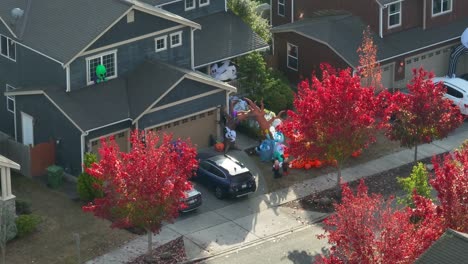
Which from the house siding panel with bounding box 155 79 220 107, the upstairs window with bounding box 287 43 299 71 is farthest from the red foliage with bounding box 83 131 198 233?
the upstairs window with bounding box 287 43 299 71

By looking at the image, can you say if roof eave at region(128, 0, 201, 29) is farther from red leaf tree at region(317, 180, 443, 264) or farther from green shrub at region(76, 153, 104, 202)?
red leaf tree at region(317, 180, 443, 264)

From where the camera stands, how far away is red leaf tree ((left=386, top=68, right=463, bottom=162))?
53.2 m

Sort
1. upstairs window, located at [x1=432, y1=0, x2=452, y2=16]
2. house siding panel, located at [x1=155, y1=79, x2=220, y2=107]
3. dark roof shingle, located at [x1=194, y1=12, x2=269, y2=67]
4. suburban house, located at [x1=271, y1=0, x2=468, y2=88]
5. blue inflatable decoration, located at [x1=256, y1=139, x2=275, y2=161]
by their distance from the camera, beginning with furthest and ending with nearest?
upstairs window, located at [x1=432, y1=0, x2=452, y2=16], suburban house, located at [x1=271, y1=0, x2=468, y2=88], dark roof shingle, located at [x1=194, y1=12, x2=269, y2=67], blue inflatable decoration, located at [x1=256, y1=139, x2=275, y2=161], house siding panel, located at [x1=155, y1=79, x2=220, y2=107]

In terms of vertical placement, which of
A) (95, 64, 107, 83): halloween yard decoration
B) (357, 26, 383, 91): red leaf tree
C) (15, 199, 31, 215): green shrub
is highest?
(95, 64, 107, 83): halloween yard decoration

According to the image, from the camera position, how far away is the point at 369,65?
193 ft

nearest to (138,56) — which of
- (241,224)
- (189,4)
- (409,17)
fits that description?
(189,4)

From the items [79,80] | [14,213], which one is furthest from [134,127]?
[14,213]

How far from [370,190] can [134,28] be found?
1337 centimetres

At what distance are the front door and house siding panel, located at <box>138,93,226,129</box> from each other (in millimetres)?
5288

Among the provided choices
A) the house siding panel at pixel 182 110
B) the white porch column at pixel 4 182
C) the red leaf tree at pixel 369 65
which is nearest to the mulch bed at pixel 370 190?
the red leaf tree at pixel 369 65

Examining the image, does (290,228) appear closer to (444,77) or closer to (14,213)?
(14,213)

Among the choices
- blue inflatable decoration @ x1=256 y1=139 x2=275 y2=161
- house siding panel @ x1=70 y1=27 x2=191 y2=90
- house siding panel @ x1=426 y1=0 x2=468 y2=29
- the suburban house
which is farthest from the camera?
house siding panel @ x1=426 y1=0 x2=468 y2=29

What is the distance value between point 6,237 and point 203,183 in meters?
10.1

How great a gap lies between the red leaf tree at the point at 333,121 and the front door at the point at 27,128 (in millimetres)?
12240
